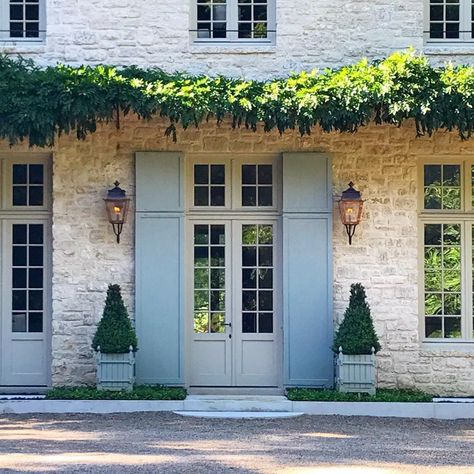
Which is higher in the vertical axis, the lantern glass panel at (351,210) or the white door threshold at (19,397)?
the lantern glass panel at (351,210)

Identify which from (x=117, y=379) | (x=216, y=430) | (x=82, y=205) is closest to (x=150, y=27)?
(x=82, y=205)

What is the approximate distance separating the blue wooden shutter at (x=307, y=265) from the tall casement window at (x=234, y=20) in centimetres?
164

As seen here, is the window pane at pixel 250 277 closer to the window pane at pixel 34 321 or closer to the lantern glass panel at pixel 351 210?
the lantern glass panel at pixel 351 210

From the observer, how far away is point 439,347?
13.1 meters

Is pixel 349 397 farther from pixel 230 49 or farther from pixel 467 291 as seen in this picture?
pixel 230 49

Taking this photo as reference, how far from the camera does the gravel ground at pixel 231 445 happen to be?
29.3 ft

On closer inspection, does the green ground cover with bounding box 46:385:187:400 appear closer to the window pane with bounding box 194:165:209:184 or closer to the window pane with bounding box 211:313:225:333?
the window pane with bounding box 211:313:225:333

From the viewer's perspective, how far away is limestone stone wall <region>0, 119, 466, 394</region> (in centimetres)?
1296

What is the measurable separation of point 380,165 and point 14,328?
16.3ft

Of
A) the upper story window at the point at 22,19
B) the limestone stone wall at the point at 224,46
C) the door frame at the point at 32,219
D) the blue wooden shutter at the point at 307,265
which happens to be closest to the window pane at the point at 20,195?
the door frame at the point at 32,219

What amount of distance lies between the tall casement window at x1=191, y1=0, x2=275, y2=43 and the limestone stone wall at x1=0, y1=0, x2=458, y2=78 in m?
0.21

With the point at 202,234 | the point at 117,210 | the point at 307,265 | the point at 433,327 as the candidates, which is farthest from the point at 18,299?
the point at 433,327

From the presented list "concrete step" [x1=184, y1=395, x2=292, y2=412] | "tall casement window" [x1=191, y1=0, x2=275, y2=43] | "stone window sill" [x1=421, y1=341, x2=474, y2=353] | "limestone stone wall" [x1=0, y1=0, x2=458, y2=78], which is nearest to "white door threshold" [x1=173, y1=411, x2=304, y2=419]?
"concrete step" [x1=184, y1=395, x2=292, y2=412]

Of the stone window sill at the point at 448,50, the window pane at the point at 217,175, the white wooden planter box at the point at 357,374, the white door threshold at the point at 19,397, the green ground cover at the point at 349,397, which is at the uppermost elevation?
the stone window sill at the point at 448,50
